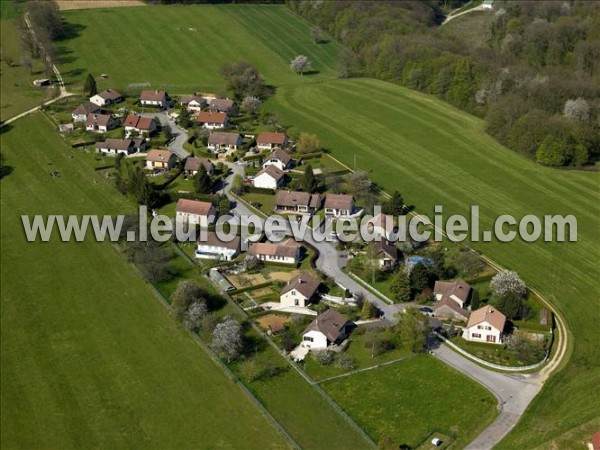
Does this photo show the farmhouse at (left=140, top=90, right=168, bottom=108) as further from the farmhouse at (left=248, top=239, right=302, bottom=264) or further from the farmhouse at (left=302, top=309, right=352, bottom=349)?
the farmhouse at (left=302, top=309, right=352, bottom=349)

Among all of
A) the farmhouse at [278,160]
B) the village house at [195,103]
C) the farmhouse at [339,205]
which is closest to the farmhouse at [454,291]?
the farmhouse at [339,205]

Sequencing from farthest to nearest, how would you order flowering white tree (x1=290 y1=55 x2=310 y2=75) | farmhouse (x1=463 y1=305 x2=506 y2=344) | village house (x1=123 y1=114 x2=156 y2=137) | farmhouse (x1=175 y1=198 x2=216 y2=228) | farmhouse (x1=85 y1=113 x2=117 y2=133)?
1. flowering white tree (x1=290 y1=55 x2=310 y2=75)
2. farmhouse (x1=85 y1=113 x2=117 y2=133)
3. village house (x1=123 y1=114 x2=156 y2=137)
4. farmhouse (x1=175 y1=198 x2=216 y2=228)
5. farmhouse (x1=463 y1=305 x2=506 y2=344)

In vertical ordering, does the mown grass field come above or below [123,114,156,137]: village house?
above

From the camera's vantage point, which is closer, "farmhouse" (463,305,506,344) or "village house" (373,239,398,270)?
"farmhouse" (463,305,506,344)

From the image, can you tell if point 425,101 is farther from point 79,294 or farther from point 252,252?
point 79,294

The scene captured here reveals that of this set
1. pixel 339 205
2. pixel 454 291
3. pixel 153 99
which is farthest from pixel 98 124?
pixel 454 291

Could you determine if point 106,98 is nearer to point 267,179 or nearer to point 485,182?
point 267,179

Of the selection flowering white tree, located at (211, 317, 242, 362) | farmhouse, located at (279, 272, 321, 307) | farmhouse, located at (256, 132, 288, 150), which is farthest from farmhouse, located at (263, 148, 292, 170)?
flowering white tree, located at (211, 317, 242, 362)
